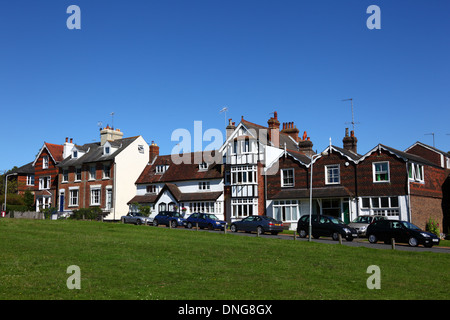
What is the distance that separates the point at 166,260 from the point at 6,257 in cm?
553

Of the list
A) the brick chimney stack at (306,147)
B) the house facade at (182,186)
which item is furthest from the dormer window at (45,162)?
the brick chimney stack at (306,147)

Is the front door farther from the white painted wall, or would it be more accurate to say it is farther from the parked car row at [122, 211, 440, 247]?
the parked car row at [122, 211, 440, 247]

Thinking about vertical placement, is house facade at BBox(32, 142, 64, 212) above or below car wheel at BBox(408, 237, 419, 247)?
above

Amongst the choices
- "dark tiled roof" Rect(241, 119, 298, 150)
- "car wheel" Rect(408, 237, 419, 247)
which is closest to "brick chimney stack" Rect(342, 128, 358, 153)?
"dark tiled roof" Rect(241, 119, 298, 150)

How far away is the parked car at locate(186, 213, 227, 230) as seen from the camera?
3769cm

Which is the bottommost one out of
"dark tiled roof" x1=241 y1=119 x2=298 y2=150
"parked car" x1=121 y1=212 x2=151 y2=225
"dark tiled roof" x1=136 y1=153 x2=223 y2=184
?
"parked car" x1=121 y1=212 x2=151 y2=225

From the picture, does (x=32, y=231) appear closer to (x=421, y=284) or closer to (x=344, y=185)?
(x=421, y=284)

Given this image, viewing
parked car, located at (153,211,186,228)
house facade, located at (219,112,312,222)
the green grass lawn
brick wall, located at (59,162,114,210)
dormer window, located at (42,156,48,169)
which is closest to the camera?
the green grass lawn

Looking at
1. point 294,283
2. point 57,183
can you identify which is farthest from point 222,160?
point 294,283

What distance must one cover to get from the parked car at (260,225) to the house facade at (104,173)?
2391 centimetres

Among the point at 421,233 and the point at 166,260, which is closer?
the point at 166,260

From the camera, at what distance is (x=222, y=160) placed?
Result: 51.2 meters

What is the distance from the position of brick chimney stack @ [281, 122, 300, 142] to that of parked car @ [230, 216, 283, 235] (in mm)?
21648
